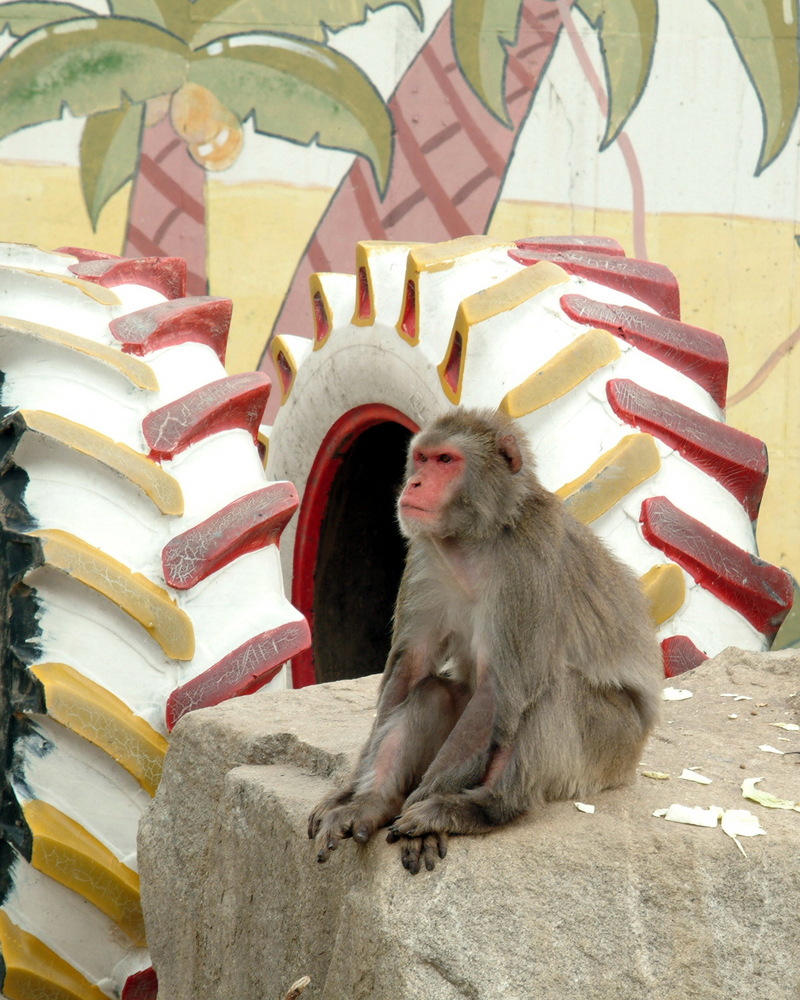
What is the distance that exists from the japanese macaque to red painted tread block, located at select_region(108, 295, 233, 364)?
0.90 m

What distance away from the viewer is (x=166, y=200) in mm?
4727

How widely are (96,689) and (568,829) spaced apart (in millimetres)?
934

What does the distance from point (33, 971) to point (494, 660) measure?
109 centimetres

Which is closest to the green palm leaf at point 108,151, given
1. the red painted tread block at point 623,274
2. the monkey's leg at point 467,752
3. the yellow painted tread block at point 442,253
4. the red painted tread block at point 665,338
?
the yellow painted tread block at point 442,253

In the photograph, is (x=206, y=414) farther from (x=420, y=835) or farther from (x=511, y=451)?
(x=420, y=835)

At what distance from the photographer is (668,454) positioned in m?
2.64

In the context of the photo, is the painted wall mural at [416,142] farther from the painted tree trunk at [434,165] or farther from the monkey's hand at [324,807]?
the monkey's hand at [324,807]

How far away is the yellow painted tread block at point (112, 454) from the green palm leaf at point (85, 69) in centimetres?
259

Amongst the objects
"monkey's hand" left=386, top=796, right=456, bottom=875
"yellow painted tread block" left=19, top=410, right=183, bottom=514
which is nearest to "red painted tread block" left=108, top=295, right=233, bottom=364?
"yellow painted tread block" left=19, top=410, right=183, bottom=514

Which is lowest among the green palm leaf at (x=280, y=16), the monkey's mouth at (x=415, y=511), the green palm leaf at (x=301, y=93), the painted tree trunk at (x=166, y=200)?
the monkey's mouth at (x=415, y=511)

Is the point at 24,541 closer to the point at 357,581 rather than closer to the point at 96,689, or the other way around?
the point at 96,689

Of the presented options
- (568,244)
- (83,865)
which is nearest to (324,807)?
(83,865)

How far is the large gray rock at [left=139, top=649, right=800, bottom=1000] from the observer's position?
1670mm

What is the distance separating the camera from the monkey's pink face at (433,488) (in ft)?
6.51
